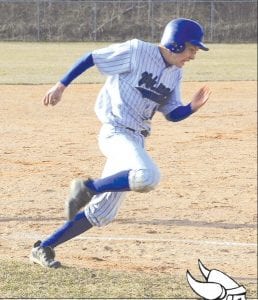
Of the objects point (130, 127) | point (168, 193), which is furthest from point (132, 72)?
point (168, 193)

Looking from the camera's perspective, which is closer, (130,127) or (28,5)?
(130,127)

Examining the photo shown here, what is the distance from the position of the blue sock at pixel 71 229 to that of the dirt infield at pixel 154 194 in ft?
0.75

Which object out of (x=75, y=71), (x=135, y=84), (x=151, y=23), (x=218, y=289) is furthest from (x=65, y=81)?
(x=151, y=23)

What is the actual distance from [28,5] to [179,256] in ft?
17.9

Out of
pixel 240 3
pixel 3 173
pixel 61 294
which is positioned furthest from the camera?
pixel 240 3

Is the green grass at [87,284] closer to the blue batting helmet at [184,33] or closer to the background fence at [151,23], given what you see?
the blue batting helmet at [184,33]

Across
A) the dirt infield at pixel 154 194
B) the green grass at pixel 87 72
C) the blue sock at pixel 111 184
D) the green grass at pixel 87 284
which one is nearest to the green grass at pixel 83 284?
the green grass at pixel 87 284

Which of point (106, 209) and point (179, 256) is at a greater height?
point (106, 209)

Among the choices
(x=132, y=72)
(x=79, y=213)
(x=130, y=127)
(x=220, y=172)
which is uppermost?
(x=132, y=72)

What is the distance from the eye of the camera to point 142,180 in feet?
14.5

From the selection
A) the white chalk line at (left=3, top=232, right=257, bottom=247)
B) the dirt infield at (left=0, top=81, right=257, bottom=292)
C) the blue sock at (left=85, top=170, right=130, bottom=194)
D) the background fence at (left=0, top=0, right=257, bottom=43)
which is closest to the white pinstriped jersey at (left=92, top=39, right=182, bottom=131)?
the blue sock at (left=85, top=170, right=130, bottom=194)

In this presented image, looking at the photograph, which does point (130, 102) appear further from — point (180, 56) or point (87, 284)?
point (87, 284)

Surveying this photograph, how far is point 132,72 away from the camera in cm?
459

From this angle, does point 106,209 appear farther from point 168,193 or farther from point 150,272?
point 168,193
